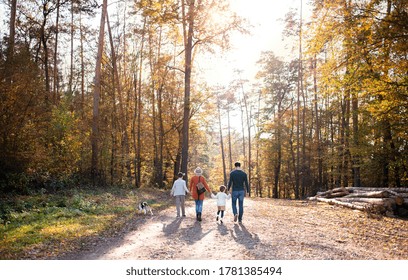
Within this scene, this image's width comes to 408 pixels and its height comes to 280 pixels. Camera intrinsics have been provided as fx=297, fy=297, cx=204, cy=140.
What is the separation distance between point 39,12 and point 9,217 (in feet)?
59.7

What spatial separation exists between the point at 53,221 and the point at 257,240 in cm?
661

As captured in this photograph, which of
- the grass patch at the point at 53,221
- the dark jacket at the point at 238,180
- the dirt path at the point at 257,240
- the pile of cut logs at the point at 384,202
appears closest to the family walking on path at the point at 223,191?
the dark jacket at the point at 238,180

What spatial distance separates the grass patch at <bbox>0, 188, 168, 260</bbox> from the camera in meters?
7.08

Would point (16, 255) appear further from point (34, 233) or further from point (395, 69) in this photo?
point (395, 69)

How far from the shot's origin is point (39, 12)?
22094mm

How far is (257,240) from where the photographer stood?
777cm

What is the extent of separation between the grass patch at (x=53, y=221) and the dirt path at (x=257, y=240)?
77 cm

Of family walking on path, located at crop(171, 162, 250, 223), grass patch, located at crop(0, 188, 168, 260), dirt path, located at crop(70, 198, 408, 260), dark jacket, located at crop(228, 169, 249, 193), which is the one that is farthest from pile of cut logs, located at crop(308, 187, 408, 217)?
grass patch, located at crop(0, 188, 168, 260)

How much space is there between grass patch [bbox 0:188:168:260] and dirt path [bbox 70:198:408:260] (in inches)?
30.2

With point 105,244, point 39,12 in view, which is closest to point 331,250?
point 105,244

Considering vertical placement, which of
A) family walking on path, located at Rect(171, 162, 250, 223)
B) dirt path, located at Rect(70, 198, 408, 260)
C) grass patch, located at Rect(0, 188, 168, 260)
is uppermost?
family walking on path, located at Rect(171, 162, 250, 223)

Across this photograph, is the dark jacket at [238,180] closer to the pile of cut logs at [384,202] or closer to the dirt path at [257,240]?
the dirt path at [257,240]

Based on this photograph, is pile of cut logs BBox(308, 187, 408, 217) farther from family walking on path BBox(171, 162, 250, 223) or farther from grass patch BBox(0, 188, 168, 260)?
grass patch BBox(0, 188, 168, 260)

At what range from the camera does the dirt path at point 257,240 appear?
6.62m
